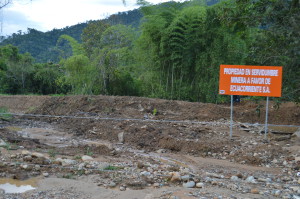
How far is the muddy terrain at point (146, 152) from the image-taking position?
180 inches

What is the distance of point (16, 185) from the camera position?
4594 mm

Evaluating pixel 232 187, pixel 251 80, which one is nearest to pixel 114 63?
pixel 251 80

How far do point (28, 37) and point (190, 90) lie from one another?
31498 mm

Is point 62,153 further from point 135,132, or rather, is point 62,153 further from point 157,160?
point 135,132

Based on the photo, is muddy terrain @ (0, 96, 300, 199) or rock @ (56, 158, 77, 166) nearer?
muddy terrain @ (0, 96, 300, 199)

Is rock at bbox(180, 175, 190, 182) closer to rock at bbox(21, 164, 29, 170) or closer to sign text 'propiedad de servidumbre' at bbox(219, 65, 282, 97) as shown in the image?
rock at bbox(21, 164, 29, 170)

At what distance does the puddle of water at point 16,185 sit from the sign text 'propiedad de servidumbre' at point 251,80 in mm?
5090

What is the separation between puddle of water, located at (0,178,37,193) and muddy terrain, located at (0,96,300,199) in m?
0.02

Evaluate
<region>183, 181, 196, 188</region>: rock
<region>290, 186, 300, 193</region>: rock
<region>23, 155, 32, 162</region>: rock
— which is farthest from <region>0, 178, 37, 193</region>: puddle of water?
<region>290, 186, 300, 193</region>: rock

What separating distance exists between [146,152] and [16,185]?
339 cm

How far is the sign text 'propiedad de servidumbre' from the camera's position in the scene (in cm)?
809

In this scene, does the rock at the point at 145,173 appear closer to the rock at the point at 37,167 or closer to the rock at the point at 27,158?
the rock at the point at 37,167

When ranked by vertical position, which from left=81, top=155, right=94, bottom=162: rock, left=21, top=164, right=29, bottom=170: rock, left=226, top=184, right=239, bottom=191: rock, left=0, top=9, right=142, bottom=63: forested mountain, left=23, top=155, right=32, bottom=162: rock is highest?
left=0, top=9, right=142, bottom=63: forested mountain

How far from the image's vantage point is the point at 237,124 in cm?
991
